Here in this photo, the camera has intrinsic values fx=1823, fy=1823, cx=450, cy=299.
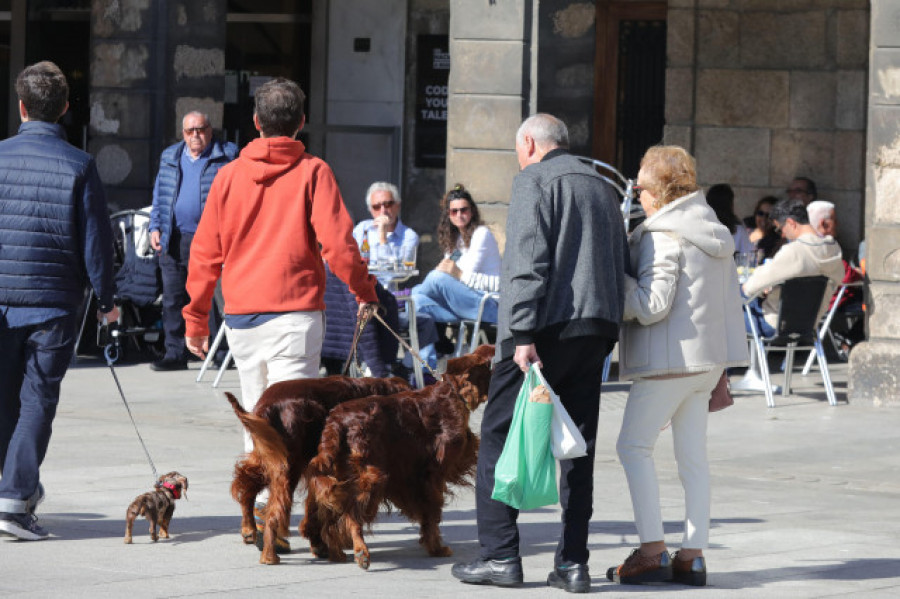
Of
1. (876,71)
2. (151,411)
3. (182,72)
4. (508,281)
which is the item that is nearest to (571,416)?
(508,281)

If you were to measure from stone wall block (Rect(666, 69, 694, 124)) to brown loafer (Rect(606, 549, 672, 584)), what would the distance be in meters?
10.4

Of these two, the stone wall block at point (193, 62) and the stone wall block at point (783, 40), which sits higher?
the stone wall block at point (783, 40)

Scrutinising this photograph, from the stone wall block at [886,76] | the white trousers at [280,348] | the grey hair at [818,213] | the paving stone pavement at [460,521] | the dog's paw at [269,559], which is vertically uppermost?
the stone wall block at [886,76]

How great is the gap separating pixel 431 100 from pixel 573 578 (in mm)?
11440

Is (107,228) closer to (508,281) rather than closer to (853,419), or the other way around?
(508,281)

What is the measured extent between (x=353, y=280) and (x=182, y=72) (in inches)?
352

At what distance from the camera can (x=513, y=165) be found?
12859mm

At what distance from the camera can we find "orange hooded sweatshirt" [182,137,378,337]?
7176 millimetres

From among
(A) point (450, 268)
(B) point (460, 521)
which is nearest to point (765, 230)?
(A) point (450, 268)

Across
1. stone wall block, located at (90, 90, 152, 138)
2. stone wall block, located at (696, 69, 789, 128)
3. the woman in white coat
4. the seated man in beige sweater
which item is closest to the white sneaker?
the seated man in beige sweater

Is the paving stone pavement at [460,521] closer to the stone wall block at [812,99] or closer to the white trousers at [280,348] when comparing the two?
the white trousers at [280,348]

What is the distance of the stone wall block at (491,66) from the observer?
1286 cm

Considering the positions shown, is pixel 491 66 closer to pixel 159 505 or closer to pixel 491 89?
pixel 491 89

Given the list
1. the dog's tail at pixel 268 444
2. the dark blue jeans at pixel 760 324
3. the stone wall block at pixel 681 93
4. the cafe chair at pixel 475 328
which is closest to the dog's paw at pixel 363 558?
the dog's tail at pixel 268 444
